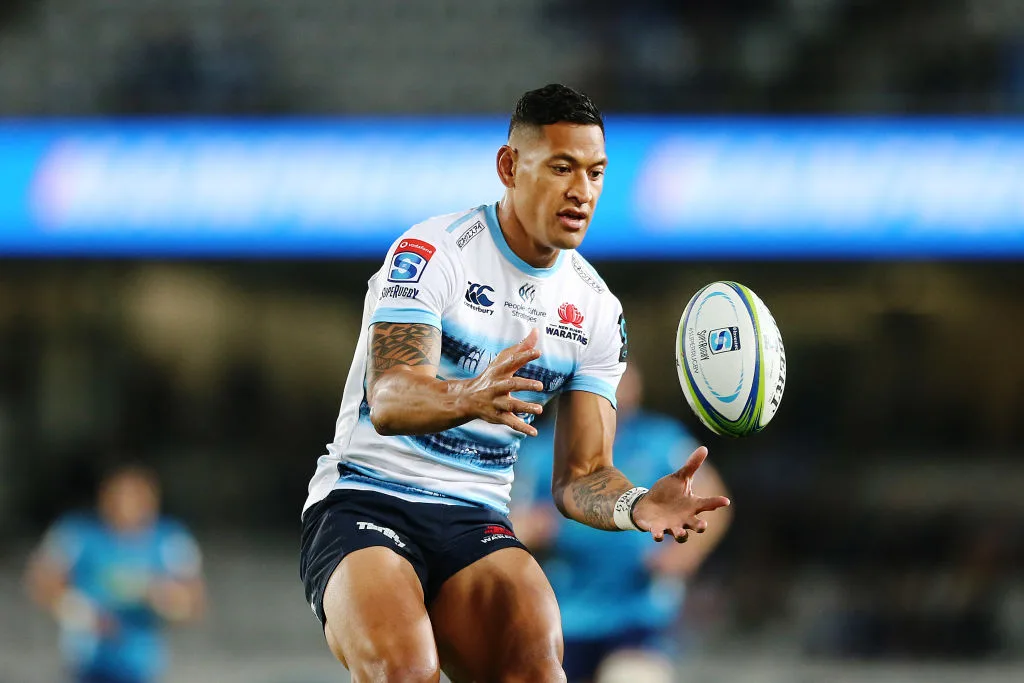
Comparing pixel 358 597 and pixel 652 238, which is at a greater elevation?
pixel 652 238

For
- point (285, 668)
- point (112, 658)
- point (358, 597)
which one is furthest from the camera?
point (285, 668)

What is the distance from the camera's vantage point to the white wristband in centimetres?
381

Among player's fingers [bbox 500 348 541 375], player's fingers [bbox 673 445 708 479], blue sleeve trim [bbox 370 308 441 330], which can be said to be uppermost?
blue sleeve trim [bbox 370 308 441 330]

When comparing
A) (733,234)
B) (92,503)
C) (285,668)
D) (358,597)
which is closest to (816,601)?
(733,234)

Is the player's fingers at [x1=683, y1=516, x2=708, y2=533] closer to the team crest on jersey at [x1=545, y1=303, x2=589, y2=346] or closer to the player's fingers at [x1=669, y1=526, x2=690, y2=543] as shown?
the player's fingers at [x1=669, y1=526, x2=690, y2=543]

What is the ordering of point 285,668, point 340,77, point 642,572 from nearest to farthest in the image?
point 642,572 < point 285,668 < point 340,77

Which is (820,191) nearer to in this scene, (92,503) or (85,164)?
(85,164)

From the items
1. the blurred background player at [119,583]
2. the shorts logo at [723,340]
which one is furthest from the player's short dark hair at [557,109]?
the blurred background player at [119,583]

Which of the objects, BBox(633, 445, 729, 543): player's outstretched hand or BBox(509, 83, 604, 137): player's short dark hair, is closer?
BBox(633, 445, 729, 543): player's outstretched hand

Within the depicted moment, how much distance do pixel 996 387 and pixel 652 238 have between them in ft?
15.9

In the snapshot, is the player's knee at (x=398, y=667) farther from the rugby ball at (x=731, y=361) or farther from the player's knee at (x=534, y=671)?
the rugby ball at (x=731, y=361)

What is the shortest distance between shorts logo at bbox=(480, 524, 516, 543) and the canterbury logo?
65 centimetres

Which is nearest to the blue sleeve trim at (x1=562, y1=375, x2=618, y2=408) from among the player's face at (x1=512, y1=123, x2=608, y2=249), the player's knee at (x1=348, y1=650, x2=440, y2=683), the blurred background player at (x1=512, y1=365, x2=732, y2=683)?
the player's face at (x1=512, y1=123, x2=608, y2=249)

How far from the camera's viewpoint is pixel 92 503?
45.3ft
